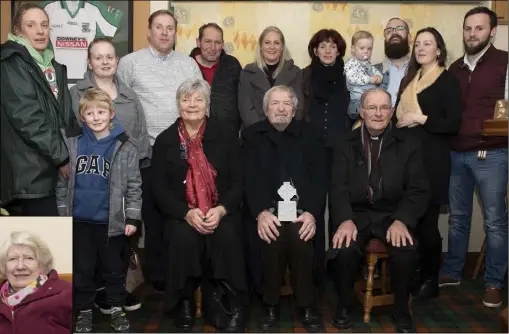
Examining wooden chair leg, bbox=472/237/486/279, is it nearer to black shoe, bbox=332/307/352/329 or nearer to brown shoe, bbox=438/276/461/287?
→ brown shoe, bbox=438/276/461/287

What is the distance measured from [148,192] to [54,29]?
1.31m

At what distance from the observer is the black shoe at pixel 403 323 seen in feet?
9.53

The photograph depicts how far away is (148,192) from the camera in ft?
10.8

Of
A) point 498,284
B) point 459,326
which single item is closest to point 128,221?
point 459,326

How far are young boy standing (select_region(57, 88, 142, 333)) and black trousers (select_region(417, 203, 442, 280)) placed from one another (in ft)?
5.42

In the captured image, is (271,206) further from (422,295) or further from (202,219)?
(422,295)

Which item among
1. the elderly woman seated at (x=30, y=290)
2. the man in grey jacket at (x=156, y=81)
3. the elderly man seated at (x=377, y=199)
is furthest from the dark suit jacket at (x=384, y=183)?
the elderly woman seated at (x=30, y=290)

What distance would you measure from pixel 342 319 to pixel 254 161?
952 mm

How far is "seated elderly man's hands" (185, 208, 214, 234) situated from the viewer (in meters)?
2.89

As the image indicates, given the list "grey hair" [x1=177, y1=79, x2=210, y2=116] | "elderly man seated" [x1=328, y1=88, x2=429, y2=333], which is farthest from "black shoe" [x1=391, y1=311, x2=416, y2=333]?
"grey hair" [x1=177, y1=79, x2=210, y2=116]

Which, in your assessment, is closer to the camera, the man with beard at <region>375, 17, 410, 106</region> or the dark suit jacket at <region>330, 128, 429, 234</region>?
the dark suit jacket at <region>330, 128, 429, 234</region>

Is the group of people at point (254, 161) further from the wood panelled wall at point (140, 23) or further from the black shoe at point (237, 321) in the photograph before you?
the wood panelled wall at point (140, 23)

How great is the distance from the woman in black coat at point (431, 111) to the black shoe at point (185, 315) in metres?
1.39

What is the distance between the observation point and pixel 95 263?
114 inches
